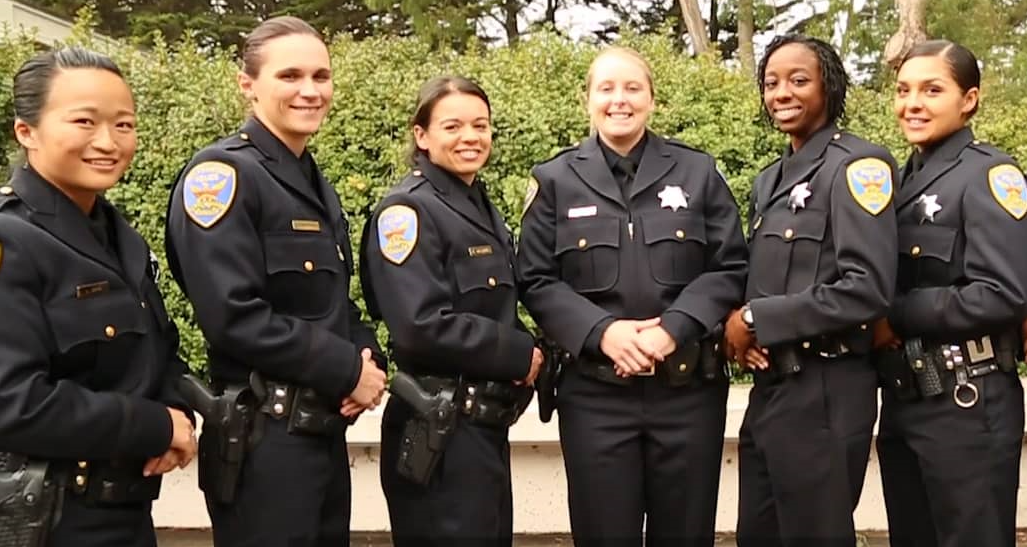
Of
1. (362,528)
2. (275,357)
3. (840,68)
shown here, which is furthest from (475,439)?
(362,528)

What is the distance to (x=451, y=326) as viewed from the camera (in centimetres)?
283

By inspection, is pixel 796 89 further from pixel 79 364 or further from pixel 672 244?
pixel 79 364

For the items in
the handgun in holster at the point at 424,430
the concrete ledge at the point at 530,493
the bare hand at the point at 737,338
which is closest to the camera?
the handgun in holster at the point at 424,430

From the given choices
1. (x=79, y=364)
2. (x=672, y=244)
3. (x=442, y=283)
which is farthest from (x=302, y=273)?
(x=672, y=244)

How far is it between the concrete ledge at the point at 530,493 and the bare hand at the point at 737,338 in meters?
1.51

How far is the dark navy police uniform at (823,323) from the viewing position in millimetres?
2932

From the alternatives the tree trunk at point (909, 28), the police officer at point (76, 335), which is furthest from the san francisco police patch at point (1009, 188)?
the tree trunk at point (909, 28)

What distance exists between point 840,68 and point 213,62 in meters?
4.09

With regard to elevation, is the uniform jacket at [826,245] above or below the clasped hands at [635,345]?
above

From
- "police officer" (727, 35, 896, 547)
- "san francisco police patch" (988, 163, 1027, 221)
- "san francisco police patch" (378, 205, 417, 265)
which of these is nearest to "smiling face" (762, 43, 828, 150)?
"police officer" (727, 35, 896, 547)

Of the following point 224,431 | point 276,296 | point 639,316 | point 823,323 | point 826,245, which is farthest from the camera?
point 639,316

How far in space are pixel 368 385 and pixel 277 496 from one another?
40 cm

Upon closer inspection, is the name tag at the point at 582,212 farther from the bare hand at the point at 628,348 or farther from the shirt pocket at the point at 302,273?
the shirt pocket at the point at 302,273

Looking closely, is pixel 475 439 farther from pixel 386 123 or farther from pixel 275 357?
pixel 386 123
